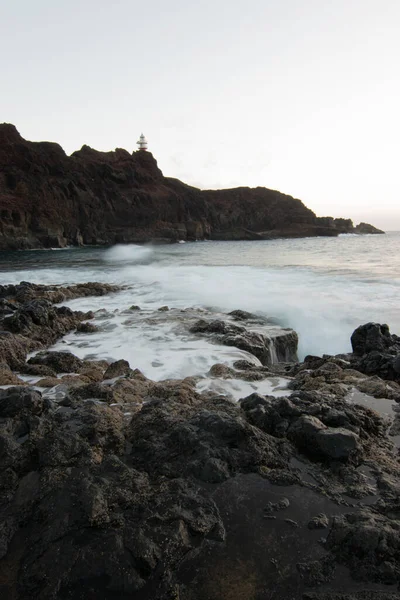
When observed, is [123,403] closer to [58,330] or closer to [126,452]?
[126,452]

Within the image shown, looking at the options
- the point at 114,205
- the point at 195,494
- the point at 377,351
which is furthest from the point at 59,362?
the point at 114,205

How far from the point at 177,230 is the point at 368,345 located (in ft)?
196

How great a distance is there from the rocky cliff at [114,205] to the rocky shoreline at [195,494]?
40808mm

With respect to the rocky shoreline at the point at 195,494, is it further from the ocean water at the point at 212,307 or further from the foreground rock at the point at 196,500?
the ocean water at the point at 212,307

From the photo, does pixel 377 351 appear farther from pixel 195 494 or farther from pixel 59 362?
pixel 59 362

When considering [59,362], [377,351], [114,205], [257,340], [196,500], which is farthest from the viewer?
[114,205]

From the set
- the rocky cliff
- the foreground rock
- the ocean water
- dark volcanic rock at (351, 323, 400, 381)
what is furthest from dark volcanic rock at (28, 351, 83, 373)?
the rocky cliff

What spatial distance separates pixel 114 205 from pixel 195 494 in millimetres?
60145

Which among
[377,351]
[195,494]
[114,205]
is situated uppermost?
[114,205]

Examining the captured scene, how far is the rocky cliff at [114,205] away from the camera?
44.1 metres

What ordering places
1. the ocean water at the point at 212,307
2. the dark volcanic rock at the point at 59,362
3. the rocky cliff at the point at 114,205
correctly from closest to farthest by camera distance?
the dark volcanic rock at the point at 59,362 → the ocean water at the point at 212,307 → the rocky cliff at the point at 114,205

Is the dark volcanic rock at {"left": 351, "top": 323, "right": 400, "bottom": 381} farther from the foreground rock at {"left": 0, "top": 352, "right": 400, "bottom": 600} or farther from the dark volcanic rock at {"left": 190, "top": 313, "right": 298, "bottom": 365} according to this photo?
the foreground rock at {"left": 0, "top": 352, "right": 400, "bottom": 600}

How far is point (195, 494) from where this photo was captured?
2322 millimetres

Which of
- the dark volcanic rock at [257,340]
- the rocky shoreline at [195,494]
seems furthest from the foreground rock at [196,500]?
the dark volcanic rock at [257,340]
